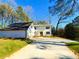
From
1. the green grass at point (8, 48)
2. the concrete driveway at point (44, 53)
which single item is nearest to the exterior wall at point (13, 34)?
the green grass at point (8, 48)

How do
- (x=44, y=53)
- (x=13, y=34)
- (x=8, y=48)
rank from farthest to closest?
(x=13, y=34), (x=8, y=48), (x=44, y=53)

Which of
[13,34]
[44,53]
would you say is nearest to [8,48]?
[44,53]

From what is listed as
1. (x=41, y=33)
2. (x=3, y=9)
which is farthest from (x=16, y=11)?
(x=41, y=33)

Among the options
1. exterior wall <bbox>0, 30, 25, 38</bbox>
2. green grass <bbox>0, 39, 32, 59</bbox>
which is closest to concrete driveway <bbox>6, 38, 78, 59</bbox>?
green grass <bbox>0, 39, 32, 59</bbox>

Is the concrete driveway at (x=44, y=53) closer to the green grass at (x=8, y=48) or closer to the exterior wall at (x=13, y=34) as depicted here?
the green grass at (x=8, y=48)

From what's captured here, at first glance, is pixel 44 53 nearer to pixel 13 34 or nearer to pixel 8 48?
pixel 8 48

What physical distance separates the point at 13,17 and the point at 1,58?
199ft

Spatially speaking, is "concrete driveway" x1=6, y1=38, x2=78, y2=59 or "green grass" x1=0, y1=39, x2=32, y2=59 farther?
"green grass" x1=0, y1=39, x2=32, y2=59

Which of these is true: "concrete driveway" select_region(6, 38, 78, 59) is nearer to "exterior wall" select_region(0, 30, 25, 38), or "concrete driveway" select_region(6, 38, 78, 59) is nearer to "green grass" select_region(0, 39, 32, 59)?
"green grass" select_region(0, 39, 32, 59)

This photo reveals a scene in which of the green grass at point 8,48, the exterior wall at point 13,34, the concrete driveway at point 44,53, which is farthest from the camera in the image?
the exterior wall at point 13,34

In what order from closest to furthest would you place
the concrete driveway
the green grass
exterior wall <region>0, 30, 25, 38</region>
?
the concrete driveway
the green grass
exterior wall <region>0, 30, 25, 38</region>

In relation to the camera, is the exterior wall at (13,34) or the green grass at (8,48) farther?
the exterior wall at (13,34)

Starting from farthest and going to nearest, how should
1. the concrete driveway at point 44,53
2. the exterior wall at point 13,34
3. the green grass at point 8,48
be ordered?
the exterior wall at point 13,34 < the green grass at point 8,48 < the concrete driveway at point 44,53

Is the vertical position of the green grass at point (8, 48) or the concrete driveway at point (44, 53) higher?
the green grass at point (8, 48)
